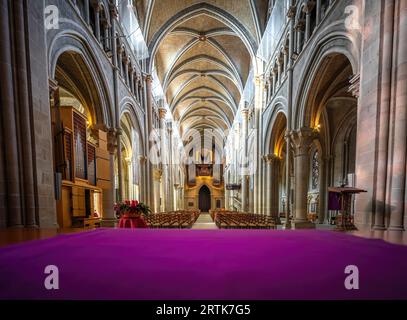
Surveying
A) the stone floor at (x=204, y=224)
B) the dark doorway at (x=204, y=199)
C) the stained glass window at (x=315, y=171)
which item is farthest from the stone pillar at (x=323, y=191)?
the dark doorway at (x=204, y=199)

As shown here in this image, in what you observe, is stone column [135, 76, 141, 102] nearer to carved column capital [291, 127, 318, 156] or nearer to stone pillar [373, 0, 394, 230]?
carved column capital [291, 127, 318, 156]

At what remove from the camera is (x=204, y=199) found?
4041 cm

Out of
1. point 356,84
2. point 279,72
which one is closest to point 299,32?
point 279,72

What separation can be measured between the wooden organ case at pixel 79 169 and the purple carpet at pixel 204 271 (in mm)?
4407

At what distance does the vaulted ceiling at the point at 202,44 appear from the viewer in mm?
14633

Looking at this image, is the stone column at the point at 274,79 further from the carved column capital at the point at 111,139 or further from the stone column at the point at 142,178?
the stone column at the point at 142,178

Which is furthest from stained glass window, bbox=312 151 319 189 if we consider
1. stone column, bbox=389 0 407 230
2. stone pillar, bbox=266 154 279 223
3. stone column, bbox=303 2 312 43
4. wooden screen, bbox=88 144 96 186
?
wooden screen, bbox=88 144 96 186

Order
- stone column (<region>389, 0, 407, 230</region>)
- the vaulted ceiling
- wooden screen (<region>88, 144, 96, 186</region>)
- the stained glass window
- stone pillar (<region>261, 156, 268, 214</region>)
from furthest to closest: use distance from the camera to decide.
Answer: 1. the stained glass window
2. the vaulted ceiling
3. stone pillar (<region>261, 156, 268, 214</region>)
4. wooden screen (<region>88, 144, 96, 186</region>)
5. stone column (<region>389, 0, 407, 230</region>)

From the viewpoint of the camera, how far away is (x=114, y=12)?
353 inches

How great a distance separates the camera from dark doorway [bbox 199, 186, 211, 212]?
1576 inches

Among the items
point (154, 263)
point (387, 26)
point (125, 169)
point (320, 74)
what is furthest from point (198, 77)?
point (154, 263)

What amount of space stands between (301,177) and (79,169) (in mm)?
8607

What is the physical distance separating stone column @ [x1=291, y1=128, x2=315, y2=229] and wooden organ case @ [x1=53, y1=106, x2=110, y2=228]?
8129mm

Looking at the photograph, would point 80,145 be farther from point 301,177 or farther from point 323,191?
point 323,191
